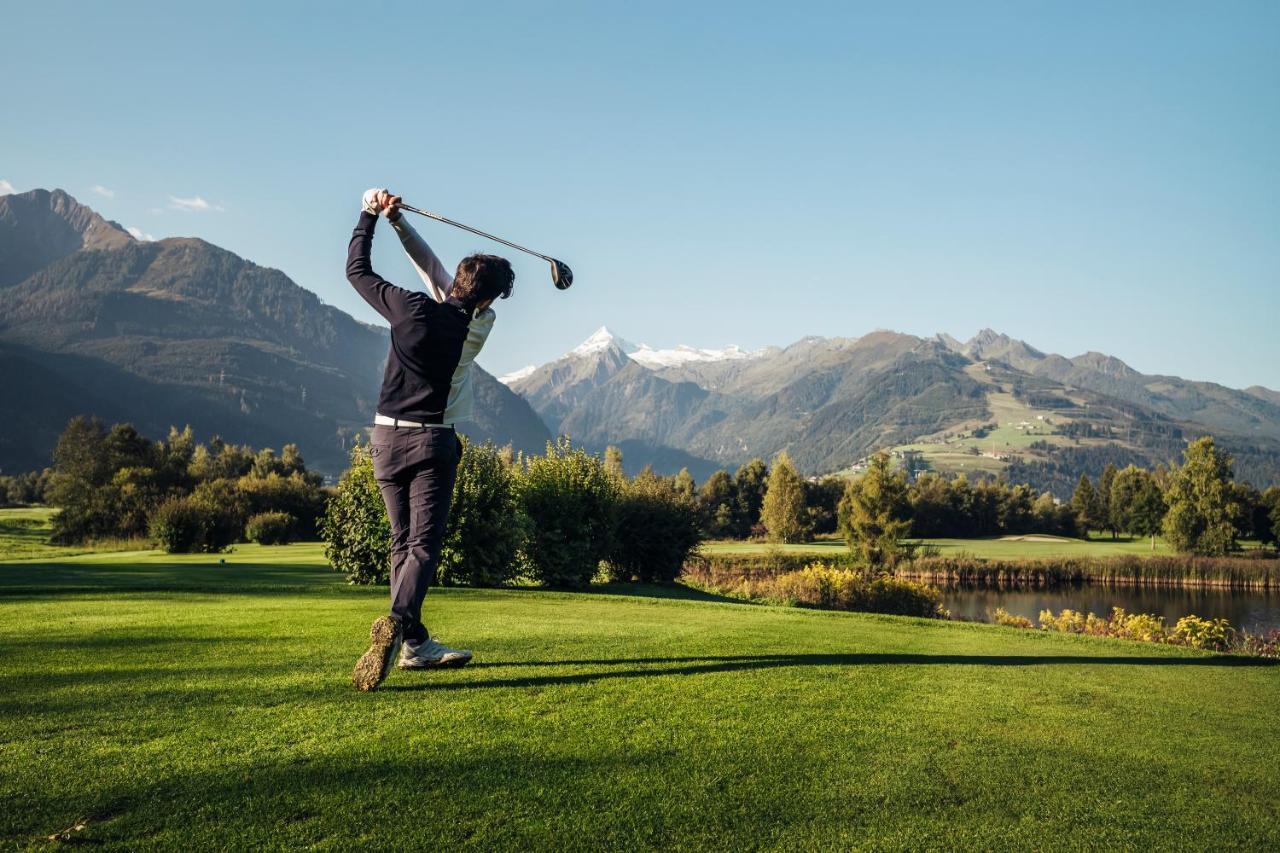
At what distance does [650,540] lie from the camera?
29.2m

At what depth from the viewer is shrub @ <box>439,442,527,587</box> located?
18.9 meters

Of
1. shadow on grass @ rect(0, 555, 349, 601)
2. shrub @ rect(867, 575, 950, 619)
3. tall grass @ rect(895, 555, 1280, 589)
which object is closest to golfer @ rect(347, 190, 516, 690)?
shadow on grass @ rect(0, 555, 349, 601)

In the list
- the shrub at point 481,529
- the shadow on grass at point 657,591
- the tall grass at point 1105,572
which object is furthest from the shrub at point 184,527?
the tall grass at point 1105,572

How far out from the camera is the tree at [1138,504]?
83438 mm

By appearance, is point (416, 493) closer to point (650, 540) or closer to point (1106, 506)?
point (650, 540)

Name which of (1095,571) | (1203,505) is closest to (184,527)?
(1095,571)

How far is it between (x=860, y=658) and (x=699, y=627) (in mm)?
2574

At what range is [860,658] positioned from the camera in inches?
308

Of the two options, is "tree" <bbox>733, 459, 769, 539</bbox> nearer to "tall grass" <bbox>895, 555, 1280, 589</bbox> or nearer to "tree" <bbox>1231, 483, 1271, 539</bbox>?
"tall grass" <bbox>895, 555, 1280, 589</bbox>

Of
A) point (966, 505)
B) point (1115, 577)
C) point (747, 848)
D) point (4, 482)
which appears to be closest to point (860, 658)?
point (747, 848)

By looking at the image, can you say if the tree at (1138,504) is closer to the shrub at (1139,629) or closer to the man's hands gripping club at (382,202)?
the shrub at (1139,629)

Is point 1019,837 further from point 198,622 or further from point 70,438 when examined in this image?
point 70,438

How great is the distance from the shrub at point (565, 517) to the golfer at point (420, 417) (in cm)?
1491

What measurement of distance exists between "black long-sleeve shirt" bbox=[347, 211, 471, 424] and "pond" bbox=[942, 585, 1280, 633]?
33.6 meters
